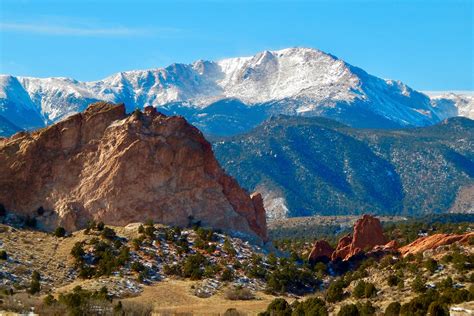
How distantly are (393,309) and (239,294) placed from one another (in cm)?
2378

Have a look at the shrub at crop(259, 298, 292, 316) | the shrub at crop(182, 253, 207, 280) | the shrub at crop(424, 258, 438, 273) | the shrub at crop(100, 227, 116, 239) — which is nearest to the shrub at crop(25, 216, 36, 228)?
the shrub at crop(100, 227, 116, 239)

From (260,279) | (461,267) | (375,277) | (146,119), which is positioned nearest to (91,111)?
(146,119)

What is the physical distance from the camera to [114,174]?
95.5 metres

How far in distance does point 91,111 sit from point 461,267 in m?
47.7

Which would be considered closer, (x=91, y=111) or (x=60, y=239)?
(x=60, y=239)

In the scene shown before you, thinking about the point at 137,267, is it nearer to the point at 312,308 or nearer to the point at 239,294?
the point at 239,294

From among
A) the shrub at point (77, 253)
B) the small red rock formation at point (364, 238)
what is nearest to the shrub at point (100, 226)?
the shrub at point (77, 253)

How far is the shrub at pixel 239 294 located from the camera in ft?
261

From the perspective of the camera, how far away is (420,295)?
201 ft

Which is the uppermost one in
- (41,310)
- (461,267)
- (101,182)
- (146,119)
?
(146,119)

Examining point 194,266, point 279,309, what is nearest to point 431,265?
point 279,309

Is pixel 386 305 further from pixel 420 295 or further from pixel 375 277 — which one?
pixel 375 277

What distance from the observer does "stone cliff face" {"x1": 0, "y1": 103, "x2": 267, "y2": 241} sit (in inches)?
3755

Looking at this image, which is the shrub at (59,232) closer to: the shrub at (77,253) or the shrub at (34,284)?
the shrub at (77,253)
